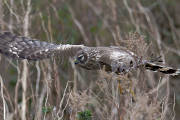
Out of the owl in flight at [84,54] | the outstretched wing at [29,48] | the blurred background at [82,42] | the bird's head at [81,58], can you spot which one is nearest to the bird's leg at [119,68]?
the owl in flight at [84,54]

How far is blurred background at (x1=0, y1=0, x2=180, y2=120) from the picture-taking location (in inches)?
132

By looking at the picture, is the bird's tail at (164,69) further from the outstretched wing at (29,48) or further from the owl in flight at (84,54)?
the outstretched wing at (29,48)

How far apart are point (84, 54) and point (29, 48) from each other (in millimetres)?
553

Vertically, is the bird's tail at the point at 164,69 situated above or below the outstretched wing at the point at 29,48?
below

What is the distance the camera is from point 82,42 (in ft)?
12.6

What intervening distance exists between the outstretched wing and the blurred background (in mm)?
73

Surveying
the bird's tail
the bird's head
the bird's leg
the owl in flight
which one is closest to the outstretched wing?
the owl in flight

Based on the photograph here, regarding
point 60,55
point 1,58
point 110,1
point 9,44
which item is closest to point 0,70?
point 1,58

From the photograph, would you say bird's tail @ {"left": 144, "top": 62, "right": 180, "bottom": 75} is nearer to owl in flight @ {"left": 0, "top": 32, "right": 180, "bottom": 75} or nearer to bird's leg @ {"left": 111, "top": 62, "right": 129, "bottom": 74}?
owl in flight @ {"left": 0, "top": 32, "right": 180, "bottom": 75}

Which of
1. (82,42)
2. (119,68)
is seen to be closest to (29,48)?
(82,42)

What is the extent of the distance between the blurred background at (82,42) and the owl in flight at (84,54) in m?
0.08

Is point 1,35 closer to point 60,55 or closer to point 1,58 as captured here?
point 1,58

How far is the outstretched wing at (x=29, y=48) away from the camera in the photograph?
3573mm

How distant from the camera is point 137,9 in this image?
5820 mm
